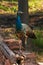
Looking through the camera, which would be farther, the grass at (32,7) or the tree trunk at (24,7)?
the grass at (32,7)

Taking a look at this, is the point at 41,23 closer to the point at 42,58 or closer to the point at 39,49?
the point at 39,49

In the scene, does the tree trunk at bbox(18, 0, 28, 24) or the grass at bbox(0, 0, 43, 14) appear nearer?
the tree trunk at bbox(18, 0, 28, 24)

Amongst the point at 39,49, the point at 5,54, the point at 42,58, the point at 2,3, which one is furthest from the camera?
the point at 2,3

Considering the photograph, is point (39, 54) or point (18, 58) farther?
point (39, 54)

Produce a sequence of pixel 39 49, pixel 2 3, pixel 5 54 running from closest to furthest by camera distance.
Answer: pixel 5 54
pixel 39 49
pixel 2 3

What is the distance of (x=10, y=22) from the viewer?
1585 cm

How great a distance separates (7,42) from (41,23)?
9558 millimetres

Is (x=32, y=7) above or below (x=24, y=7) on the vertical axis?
below

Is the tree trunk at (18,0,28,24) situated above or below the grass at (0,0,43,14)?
above

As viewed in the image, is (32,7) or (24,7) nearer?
(24,7)

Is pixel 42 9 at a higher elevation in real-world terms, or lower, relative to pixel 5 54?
lower

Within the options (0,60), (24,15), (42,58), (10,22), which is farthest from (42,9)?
(0,60)

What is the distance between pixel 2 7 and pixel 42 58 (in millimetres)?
10098

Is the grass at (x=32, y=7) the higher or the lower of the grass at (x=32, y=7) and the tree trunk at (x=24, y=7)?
the lower
